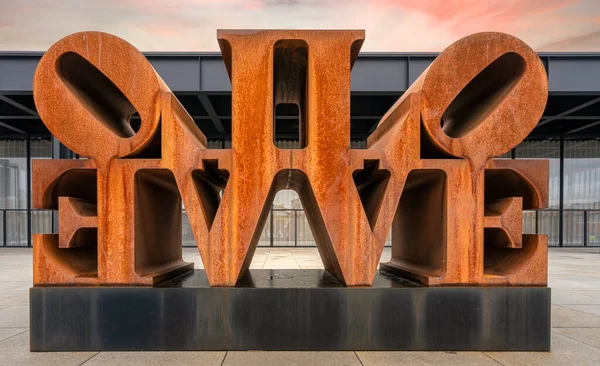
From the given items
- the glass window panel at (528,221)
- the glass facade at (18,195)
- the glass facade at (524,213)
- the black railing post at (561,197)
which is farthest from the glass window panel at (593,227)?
the glass facade at (18,195)

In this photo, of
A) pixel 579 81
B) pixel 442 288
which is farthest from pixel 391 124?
pixel 579 81

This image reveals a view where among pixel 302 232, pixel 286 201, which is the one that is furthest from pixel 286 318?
pixel 286 201

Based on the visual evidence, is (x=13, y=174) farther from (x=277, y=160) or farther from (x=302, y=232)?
(x=277, y=160)

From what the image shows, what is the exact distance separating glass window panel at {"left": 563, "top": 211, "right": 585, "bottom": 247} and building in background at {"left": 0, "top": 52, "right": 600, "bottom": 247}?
4cm

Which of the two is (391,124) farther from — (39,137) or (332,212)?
(39,137)

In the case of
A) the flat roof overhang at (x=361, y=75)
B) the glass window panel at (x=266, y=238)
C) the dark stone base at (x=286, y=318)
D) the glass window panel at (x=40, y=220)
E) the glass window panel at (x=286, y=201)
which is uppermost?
the flat roof overhang at (x=361, y=75)

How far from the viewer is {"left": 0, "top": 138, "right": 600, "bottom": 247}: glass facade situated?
16312 millimetres

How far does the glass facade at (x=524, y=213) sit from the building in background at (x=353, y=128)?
5 cm

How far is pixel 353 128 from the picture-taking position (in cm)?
1558

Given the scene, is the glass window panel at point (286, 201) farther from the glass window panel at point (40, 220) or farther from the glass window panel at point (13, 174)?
the glass window panel at point (13, 174)

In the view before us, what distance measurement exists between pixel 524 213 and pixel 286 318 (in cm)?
1696

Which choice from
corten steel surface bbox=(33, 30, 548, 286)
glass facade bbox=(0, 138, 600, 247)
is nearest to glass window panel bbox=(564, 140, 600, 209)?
glass facade bbox=(0, 138, 600, 247)

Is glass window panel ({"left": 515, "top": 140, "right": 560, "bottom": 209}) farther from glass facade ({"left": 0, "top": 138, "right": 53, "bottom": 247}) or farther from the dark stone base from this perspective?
glass facade ({"left": 0, "top": 138, "right": 53, "bottom": 247})

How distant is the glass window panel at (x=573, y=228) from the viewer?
17016mm
